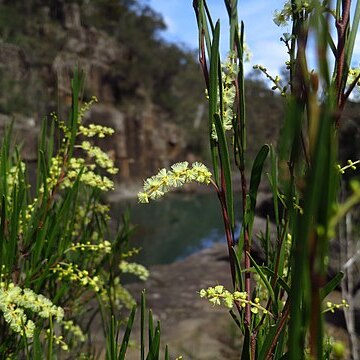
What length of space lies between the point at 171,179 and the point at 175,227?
48.4 feet

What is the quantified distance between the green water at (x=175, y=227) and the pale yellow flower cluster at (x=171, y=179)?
7647mm

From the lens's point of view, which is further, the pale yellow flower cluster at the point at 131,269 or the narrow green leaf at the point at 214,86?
the pale yellow flower cluster at the point at 131,269

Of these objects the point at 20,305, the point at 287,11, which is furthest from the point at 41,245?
the point at 287,11

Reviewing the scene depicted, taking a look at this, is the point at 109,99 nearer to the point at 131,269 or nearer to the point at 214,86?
the point at 131,269

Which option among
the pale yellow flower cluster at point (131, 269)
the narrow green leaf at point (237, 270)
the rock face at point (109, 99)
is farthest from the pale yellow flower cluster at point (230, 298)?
the rock face at point (109, 99)

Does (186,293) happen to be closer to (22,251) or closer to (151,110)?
(22,251)

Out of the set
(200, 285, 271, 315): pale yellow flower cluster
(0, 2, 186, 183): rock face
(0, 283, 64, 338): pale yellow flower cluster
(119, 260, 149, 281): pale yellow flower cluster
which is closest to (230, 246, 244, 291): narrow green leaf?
(200, 285, 271, 315): pale yellow flower cluster

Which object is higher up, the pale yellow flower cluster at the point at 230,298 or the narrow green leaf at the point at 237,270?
the narrow green leaf at the point at 237,270

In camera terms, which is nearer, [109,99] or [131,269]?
[131,269]

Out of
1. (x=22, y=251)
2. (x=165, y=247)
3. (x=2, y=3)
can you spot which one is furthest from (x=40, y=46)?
(x=22, y=251)

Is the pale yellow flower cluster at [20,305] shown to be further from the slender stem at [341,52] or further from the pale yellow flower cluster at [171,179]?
the slender stem at [341,52]

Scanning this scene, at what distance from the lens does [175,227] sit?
50.3 feet

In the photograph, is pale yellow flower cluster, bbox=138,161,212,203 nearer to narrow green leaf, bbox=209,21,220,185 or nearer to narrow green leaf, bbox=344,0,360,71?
narrow green leaf, bbox=209,21,220,185

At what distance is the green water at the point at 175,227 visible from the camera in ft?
37.1
